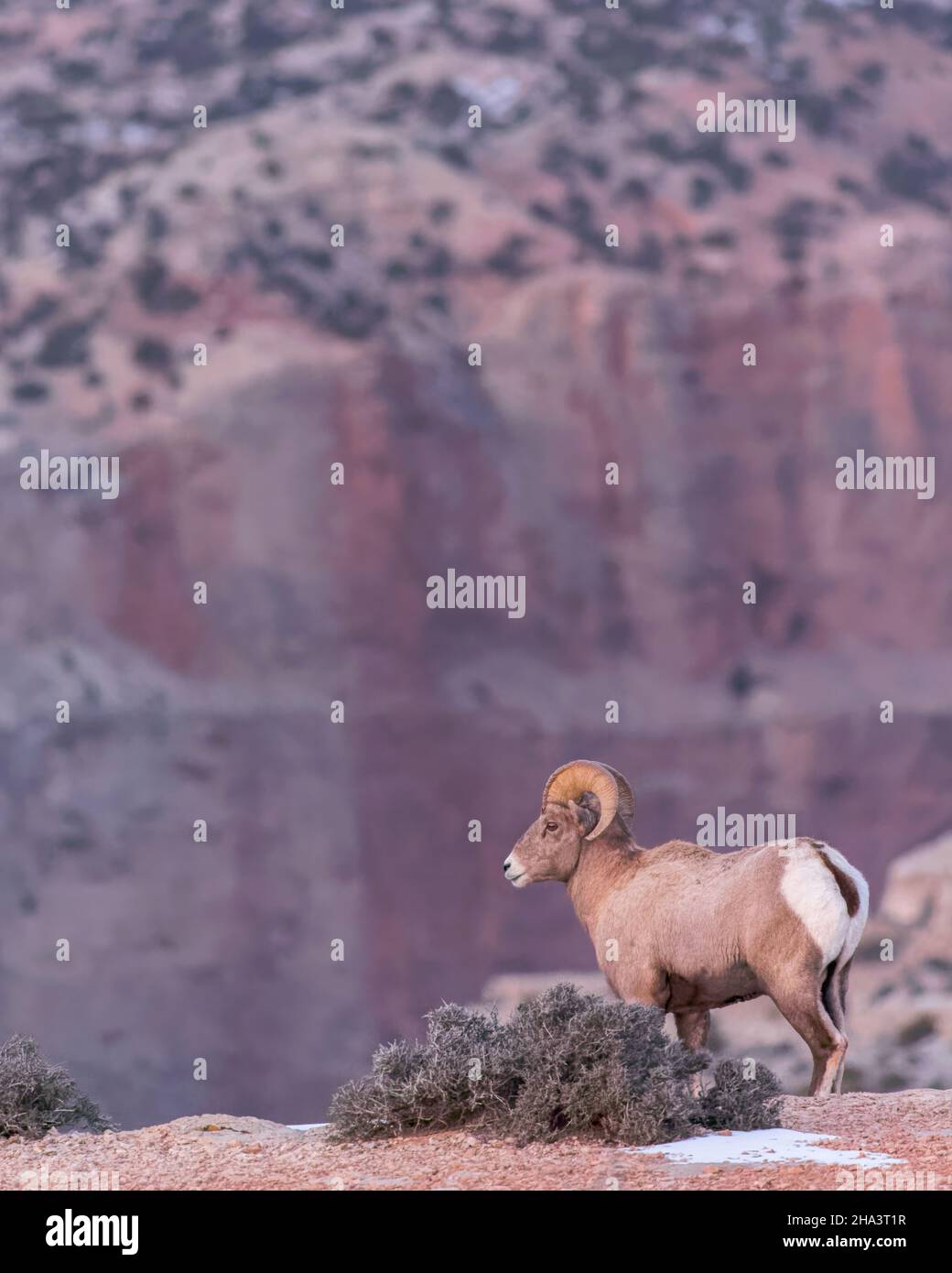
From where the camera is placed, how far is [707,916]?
26.6 feet

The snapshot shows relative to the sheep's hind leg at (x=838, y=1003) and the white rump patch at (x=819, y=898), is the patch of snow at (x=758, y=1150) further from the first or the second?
the sheep's hind leg at (x=838, y=1003)

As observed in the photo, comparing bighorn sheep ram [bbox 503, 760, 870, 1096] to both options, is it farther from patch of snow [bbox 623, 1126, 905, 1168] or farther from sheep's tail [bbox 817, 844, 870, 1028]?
patch of snow [bbox 623, 1126, 905, 1168]

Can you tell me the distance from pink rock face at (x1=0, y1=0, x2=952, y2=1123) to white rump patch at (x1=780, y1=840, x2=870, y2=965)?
7382 mm

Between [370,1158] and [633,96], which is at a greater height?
[633,96]

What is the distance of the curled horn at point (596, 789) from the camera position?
8922mm

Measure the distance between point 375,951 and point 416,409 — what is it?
A: 16.6 feet

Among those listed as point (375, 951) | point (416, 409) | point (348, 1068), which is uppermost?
point (416, 409)

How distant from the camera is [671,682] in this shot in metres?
15.6

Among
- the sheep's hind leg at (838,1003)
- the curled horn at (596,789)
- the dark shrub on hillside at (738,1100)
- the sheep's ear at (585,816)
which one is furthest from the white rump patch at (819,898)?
the sheep's ear at (585,816)

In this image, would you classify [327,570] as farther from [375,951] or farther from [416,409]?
[375,951]

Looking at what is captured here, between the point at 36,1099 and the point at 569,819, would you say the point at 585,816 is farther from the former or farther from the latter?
the point at 36,1099

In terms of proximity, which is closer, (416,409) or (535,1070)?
(535,1070)
